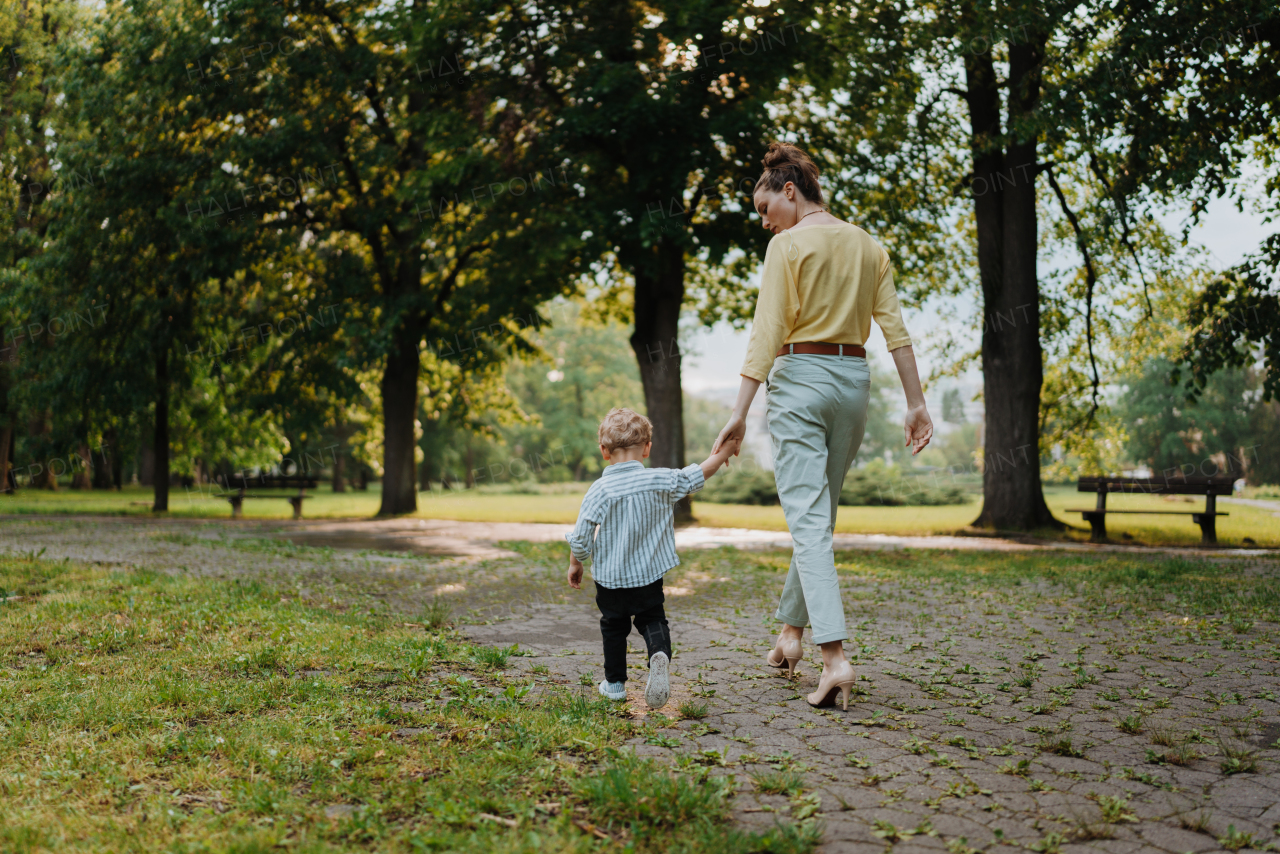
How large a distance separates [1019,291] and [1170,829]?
540 inches

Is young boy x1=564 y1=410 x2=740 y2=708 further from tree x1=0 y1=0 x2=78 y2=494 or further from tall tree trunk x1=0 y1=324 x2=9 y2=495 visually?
tall tree trunk x1=0 y1=324 x2=9 y2=495

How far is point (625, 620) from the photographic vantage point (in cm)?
404

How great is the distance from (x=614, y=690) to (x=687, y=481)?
0.97m

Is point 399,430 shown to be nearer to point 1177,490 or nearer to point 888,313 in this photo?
point 1177,490

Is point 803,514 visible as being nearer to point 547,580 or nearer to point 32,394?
point 547,580

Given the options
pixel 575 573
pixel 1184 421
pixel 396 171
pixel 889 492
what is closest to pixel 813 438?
pixel 575 573

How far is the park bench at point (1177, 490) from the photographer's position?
520 inches

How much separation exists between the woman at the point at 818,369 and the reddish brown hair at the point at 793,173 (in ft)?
0.49

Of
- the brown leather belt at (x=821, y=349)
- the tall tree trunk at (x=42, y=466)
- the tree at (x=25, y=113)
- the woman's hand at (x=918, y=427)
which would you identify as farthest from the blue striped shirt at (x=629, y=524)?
the tall tree trunk at (x=42, y=466)

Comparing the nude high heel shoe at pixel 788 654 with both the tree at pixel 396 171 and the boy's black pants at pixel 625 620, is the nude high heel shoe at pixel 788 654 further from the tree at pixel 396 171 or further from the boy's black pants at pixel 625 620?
the tree at pixel 396 171

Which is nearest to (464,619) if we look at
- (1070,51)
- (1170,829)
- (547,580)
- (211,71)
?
(547,580)

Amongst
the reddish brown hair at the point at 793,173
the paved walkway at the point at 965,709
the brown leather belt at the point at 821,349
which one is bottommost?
the paved walkway at the point at 965,709

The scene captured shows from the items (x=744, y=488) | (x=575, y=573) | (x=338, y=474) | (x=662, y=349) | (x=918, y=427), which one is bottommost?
(x=744, y=488)

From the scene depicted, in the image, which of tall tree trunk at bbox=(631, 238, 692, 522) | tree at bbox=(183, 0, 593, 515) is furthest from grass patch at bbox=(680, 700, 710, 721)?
tall tree trunk at bbox=(631, 238, 692, 522)
